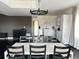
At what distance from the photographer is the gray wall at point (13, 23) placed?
40.8 feet

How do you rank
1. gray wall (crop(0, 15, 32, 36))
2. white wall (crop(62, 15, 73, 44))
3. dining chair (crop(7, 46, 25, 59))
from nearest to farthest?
dining chair (crop(7, 46, 25, 59)) < white wall (crop(62, 15, 73, 44)) < gray wall (crop(0, 15, 32, 36))

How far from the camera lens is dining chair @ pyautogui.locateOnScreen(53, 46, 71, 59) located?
3.25 metres

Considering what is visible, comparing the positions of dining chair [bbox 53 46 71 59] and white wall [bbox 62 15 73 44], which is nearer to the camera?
dining chair [bbox 53 46 71 59]

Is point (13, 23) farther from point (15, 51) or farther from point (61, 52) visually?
point (61, 52)

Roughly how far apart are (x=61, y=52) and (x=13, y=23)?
986 centimetres

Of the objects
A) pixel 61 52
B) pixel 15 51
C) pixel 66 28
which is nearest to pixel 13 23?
pixel 66 28

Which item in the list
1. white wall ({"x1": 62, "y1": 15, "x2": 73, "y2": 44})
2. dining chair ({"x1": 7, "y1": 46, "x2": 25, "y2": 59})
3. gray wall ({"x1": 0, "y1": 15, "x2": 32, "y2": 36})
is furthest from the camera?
gray wall ({"x1": 0, "y1": 15, "x2": 32, "y2": 36})

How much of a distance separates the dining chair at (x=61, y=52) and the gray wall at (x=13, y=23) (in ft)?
30.3

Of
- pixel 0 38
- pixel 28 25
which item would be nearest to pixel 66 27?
pixel 28 25

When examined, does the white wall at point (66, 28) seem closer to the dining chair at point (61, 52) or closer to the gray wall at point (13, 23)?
the gray wall at point (13, 23)

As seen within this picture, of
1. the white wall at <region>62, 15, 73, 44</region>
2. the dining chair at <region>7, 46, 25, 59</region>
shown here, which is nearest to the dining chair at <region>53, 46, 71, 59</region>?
the dining chair at <region>7, 46, 25, 59</region>

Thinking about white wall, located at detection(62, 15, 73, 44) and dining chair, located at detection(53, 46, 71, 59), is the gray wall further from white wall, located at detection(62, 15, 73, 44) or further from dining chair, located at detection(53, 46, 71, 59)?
dining chair, located at detection(53, 46, 71, 59)

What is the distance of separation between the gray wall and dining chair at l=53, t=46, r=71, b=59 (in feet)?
30.3

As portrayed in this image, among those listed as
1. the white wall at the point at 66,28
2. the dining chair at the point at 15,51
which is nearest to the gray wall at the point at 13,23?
the white wall at the point at 66,28
